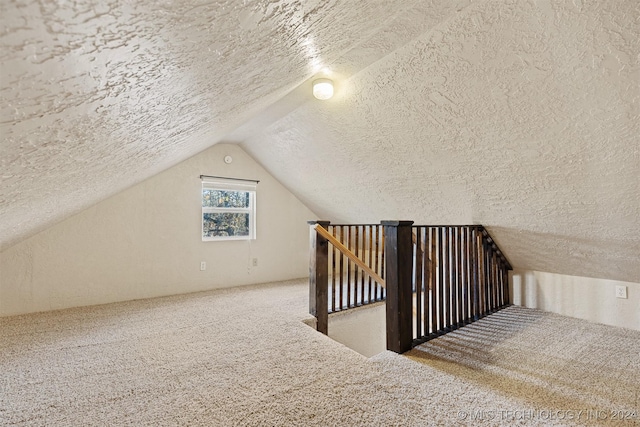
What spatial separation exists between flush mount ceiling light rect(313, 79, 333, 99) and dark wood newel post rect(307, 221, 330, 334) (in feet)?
3.88

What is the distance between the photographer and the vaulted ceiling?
65 centimetres

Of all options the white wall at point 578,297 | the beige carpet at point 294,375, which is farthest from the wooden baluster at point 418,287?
the white wall at point 578,297

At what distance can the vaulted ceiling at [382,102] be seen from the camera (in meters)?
0.65

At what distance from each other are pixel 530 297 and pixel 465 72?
278cm

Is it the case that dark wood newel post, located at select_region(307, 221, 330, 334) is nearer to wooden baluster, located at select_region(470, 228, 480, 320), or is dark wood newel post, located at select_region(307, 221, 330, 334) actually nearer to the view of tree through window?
wooden baluster, located at select_region(470, 228, 480, 320)

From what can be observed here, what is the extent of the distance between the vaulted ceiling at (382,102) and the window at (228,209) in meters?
1.03

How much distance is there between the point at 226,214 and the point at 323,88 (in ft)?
8.57

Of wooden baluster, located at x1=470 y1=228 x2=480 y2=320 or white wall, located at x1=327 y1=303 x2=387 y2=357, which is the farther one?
white wall, located at x1=327 y1=303 x2=387 y2=357

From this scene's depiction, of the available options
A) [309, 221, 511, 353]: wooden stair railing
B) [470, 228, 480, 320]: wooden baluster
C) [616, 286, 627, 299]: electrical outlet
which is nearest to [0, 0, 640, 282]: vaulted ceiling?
[616, 286, 627, 299]: electrical outlet

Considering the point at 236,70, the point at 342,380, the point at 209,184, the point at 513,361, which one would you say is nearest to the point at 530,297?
the point at 513,361

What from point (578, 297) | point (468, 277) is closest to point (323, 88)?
point (468, 277)

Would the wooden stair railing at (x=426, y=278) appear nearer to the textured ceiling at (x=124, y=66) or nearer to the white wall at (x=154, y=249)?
the textured ceiling at (x=124, y=66)

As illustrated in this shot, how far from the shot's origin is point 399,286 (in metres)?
2.16

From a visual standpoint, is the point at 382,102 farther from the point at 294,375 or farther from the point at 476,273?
the point at 294,375
